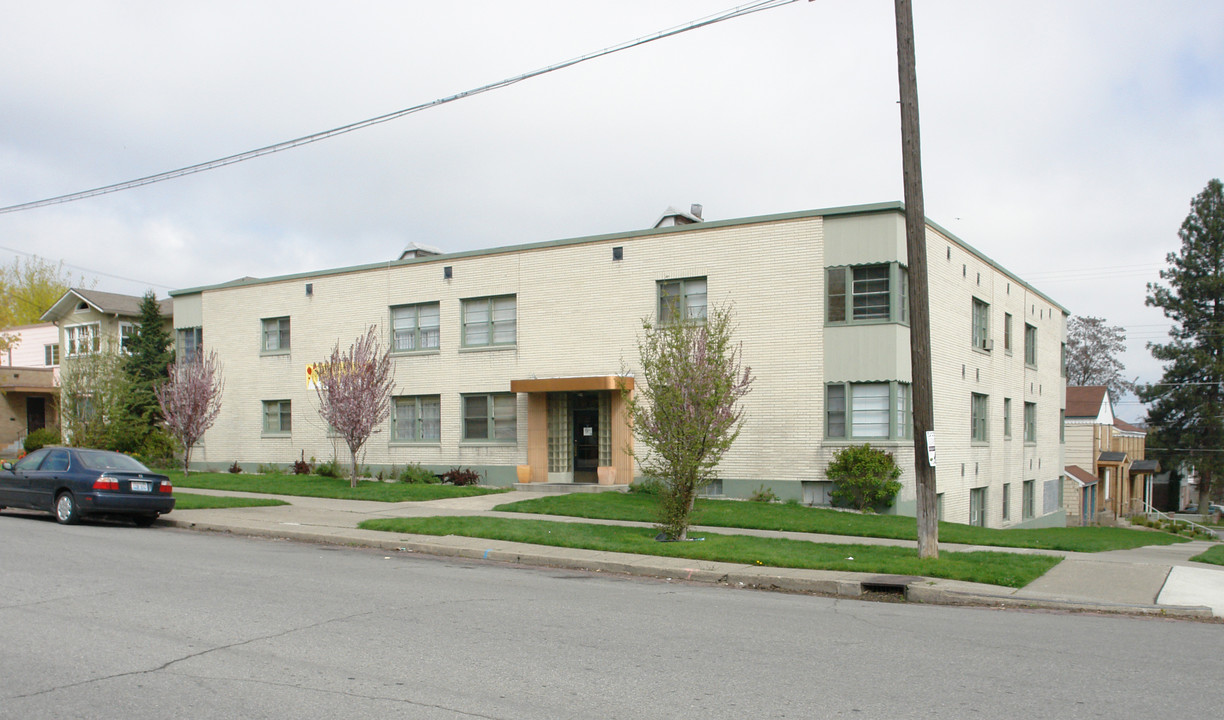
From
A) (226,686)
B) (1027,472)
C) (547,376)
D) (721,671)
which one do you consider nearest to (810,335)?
(547,376)

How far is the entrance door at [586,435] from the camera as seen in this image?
2586cm

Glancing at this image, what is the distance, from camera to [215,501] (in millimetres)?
20391

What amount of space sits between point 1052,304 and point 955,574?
27787 mm

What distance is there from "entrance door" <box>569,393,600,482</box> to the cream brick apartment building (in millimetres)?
56

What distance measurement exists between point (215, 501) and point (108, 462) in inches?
140

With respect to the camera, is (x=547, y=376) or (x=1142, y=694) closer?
(x=1142, y=694)

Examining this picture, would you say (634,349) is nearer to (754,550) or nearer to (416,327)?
(416,327)

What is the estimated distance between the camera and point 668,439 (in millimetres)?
14742

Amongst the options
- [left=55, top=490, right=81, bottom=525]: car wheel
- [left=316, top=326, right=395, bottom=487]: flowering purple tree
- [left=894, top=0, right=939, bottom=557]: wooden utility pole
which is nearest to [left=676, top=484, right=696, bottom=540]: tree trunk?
[left=894, top=0, right=939, bottom=557]: wooden utility pole

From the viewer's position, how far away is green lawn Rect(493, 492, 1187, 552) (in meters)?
17.0

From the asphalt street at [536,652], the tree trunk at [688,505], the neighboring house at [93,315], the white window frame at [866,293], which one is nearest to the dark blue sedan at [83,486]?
the asphalt street at [536,652]

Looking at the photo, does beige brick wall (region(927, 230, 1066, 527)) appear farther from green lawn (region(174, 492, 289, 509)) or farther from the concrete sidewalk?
green lawn (region(174, 492, 289, 509))

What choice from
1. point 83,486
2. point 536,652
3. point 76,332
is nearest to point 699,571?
point 536,652

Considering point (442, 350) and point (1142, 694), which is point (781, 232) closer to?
point (442, 350)
